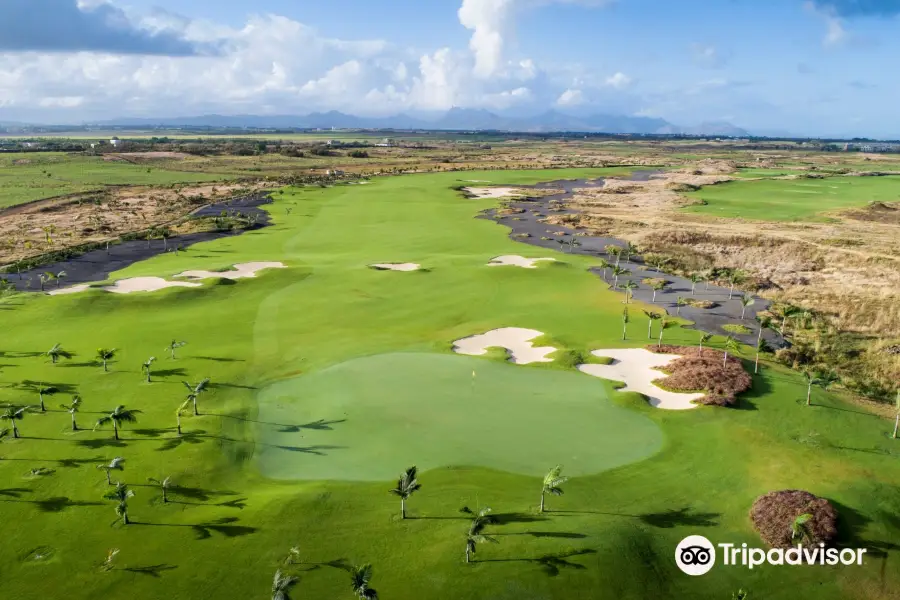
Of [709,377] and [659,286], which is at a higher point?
[659,286]

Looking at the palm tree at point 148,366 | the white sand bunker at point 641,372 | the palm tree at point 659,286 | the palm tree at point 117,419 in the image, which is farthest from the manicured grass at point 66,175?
the white sand bunker at point 641,372

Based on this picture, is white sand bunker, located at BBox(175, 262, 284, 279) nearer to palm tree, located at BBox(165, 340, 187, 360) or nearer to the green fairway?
palm tree, located at BBox(165, 340, 187, 360)

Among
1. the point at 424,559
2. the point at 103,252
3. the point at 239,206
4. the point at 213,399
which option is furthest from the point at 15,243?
the point at 424,559

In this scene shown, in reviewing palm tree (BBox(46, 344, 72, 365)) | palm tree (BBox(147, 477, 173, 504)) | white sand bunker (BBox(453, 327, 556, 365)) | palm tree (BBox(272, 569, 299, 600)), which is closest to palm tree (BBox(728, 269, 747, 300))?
white sand bunker (BBox(453, 327, 556, 365))

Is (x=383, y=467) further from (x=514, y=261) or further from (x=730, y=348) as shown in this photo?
(x=514, y=261)

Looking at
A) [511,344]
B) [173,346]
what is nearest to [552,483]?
[511,344]

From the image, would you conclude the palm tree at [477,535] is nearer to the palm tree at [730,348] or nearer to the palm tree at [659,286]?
the palm tree at [730,348]

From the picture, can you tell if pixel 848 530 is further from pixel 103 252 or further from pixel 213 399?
pixel 103 252
